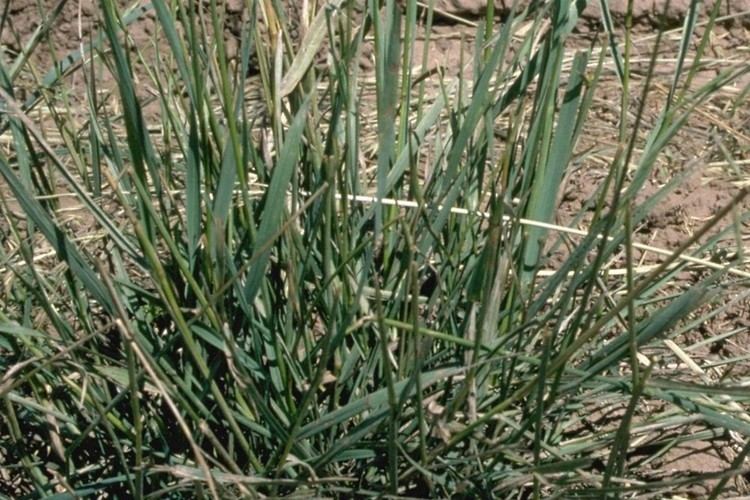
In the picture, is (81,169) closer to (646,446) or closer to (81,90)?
(646,446)

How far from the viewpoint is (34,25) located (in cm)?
278

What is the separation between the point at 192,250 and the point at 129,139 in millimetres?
138

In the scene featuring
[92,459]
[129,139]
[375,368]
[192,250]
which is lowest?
[92,459]

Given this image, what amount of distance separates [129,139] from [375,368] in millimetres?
390

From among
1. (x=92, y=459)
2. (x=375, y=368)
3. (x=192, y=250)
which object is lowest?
(x=92, y=459)

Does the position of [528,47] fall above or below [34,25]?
above

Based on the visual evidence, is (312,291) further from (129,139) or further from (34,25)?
(34,25)

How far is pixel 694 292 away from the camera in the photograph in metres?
1.19

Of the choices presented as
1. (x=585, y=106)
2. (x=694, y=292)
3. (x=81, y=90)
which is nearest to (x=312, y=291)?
(x=585, y=106)

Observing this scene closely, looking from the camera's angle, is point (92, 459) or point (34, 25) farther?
point (34, 25)

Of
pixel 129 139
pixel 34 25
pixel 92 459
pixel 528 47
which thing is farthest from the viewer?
pixel 34 25

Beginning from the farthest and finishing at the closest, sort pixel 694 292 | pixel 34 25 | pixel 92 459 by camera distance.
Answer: pixel 34 25 < pixel 92 459 < pixel 694 292

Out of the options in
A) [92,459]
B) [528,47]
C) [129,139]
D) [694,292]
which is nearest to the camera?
[694,292]

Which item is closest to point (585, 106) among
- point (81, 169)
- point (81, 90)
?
point (81, 169)
